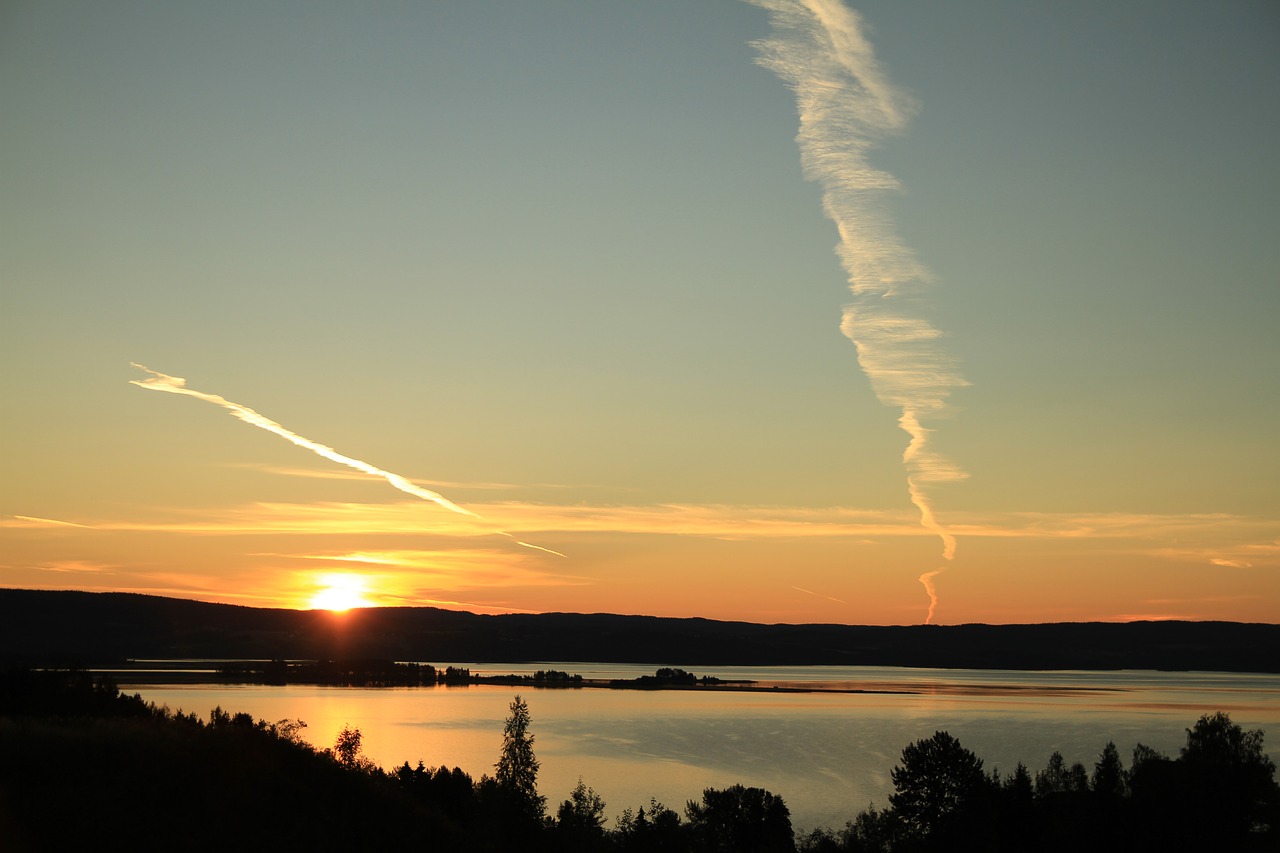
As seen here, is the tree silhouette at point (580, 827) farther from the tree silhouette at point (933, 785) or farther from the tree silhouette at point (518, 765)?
the tree silhouette at point (933, 785)

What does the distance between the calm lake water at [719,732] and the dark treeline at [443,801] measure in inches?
445

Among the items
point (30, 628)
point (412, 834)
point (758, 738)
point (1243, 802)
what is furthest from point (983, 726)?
point (30, 628)

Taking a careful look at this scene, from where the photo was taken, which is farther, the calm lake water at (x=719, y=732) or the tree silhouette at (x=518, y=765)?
the calm lake water at (x=719, y=732)

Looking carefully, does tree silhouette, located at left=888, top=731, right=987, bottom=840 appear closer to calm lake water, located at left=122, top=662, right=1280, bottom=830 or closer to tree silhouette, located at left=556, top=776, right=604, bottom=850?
calm lake water, located at left=122, top=662, right=1280, bottom=830

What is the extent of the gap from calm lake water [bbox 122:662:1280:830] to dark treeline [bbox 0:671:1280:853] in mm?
11299

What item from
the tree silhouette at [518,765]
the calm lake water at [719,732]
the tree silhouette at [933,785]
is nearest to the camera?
the tree silhouette at [933,785]

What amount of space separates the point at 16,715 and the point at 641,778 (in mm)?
75932

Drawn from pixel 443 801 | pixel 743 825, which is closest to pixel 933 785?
pixel 743 825

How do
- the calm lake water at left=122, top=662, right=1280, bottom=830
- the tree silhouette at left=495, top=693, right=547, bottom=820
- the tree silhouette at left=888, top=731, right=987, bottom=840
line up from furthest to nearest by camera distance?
1. the calm lake water at left=122, top=662, right=1280, bottom=830
2. the tree silhouette at left=495, top=693, right=547, bottom=820
3. the tree silhouette at left=888, top=731, right=987, bottom=840

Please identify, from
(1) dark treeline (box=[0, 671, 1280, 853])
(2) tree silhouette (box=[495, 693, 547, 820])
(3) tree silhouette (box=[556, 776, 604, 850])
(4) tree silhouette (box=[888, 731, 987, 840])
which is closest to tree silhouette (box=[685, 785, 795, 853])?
(1) dark treeline (box=[0, 671, 1280, 853])

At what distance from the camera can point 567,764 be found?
108750mm

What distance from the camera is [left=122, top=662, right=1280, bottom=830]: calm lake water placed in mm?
99188

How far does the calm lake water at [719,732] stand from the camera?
99.2 metres

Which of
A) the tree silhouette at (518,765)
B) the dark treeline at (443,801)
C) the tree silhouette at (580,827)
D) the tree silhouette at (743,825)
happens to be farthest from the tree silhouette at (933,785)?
the tree silhouette at (518,765)
